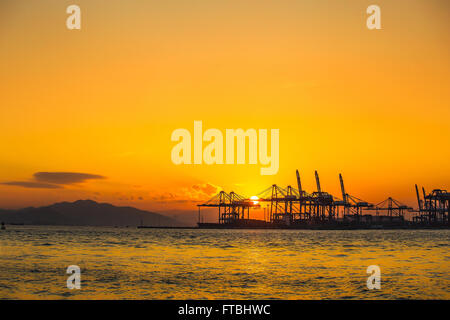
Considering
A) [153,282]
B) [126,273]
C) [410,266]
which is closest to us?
[153,282]

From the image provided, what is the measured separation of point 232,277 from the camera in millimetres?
29953

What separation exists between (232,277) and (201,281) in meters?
2.61

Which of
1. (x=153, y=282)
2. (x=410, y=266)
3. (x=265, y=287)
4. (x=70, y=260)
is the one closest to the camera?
(x=265, y=287)

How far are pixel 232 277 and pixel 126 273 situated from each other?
22.7 feet

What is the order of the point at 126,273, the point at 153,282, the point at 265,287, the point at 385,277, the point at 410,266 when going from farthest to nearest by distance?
the point at 410,266 < the point at 126,273 < the point at 385,277 < the point at 153,282 < the point at 265,287

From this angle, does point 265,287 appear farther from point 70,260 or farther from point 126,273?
point 70,260
